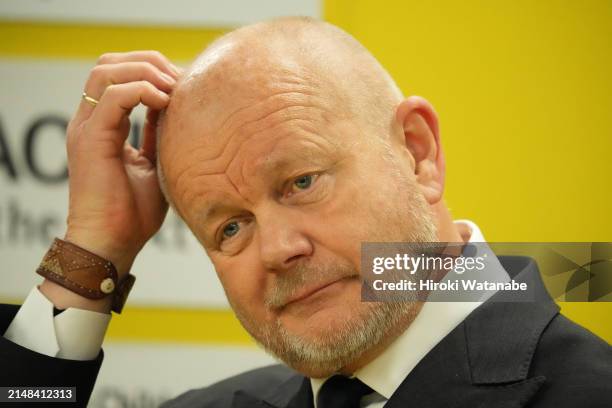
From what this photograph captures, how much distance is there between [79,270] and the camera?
6.13 feet

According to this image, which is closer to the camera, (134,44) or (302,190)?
(302,190)

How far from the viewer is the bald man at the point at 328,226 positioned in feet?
4.89

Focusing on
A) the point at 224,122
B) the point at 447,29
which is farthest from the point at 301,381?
the point at 447,29

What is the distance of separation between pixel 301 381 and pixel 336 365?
0.47 metres

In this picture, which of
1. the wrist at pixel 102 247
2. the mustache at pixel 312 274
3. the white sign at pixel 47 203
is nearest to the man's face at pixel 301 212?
the mustache at pixel 312 274

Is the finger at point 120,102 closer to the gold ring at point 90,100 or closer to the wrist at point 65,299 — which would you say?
the gold ring at point 90,100

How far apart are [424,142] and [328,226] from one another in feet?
1.05

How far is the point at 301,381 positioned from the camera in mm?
1999

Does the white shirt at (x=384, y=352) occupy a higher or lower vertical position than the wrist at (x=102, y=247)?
lower

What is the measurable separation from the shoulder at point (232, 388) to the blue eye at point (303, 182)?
0.70m

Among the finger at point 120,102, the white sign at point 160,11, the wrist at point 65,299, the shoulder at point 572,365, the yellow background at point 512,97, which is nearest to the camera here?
the shoulder at point 572,365

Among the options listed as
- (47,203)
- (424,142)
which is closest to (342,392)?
(424,142)

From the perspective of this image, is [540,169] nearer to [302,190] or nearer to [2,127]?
[302,190]

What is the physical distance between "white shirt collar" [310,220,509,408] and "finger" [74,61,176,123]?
0.72 metres
